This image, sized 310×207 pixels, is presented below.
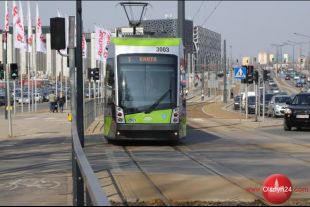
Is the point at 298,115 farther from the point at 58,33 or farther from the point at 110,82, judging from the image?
the point at 58,33

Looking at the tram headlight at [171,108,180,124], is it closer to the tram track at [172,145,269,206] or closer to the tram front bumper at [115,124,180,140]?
the tram front bumper at [115,124,180,140]

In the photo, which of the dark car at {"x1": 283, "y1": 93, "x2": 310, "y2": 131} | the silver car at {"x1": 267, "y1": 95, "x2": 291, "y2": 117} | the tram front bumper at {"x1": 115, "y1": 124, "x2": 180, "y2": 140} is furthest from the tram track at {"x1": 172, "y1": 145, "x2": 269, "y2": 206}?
the silver car at {"x1": 267, "y1": 95, "x2": 291, "y2": 117}

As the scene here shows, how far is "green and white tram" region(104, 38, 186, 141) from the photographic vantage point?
20.0 metres

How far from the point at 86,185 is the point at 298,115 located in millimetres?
24054

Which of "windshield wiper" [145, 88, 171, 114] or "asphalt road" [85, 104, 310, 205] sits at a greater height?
"windshield wiper" [145, 88, 171, 114]

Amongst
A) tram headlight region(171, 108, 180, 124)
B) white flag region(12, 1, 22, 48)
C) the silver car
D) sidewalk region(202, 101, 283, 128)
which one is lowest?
sidewalk region(202, 101, 283, 128)

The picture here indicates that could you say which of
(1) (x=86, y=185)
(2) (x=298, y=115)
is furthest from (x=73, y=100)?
(2) (x=298, y=115)

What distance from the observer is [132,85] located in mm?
20125

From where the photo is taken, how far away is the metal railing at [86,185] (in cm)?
471

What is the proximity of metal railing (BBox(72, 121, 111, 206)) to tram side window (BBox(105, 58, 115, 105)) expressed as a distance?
441 inches

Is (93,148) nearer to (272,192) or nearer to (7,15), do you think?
(272,192)

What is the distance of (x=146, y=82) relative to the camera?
2020 cm

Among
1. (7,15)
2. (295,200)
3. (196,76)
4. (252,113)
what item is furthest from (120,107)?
(196,76)

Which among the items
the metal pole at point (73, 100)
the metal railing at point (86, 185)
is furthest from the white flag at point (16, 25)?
the metal railing at point (86, 185)
